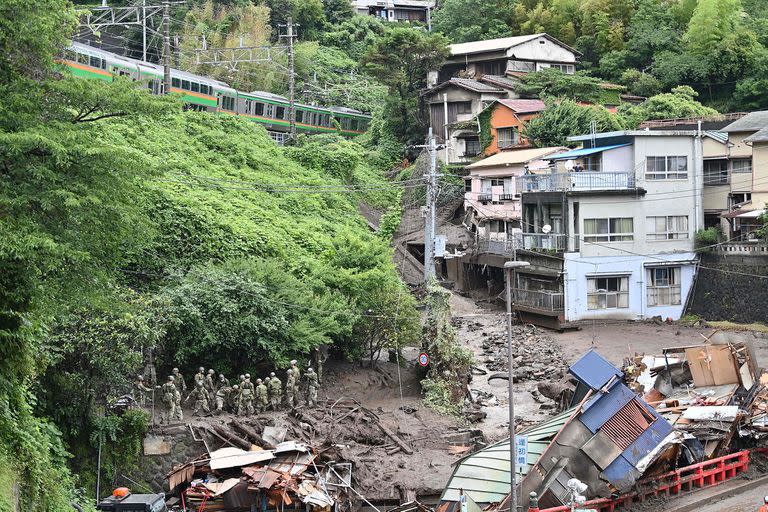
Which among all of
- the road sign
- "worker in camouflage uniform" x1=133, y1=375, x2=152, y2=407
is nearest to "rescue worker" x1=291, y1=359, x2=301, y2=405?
"worker in camouflage uniform" x1=133, y1=375, x2=152, y2=407

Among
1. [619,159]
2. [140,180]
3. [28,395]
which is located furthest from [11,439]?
[619,159]

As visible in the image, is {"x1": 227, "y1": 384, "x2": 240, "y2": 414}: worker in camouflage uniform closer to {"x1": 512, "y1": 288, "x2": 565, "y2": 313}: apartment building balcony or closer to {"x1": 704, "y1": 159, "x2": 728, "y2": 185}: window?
{"x1": 512, "y1": 288, "x2": 565, "y2": 313}: apartment building balcony

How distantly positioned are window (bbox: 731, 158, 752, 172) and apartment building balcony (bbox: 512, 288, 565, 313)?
1055 cm

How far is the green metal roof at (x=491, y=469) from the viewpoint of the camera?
20.6 metres

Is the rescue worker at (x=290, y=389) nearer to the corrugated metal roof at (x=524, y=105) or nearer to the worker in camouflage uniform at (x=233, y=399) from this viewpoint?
the worker in camouflage uniform at (x=233, y=399)

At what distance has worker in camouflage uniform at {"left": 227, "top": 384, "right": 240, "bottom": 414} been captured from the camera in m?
26.3

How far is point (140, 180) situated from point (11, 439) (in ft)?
19.4

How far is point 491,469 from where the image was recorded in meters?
21.2

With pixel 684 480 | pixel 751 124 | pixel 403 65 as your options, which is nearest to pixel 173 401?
pixel 684 480

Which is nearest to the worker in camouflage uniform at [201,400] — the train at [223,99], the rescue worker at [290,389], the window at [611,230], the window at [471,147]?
the rescue worker at [290,389]

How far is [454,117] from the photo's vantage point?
194 ft

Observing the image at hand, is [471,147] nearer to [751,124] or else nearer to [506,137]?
[506,137]

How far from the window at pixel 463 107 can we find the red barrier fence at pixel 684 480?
38404mm

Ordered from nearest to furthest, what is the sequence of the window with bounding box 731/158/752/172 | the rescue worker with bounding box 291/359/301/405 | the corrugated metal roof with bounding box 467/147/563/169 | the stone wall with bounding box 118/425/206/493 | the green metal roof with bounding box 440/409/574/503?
the green metal roof with bounding box 440/409/574/503 → the stone wall with bounding box 118/425/206/493 → the rescue worker with bounding box 291/359/301/405 → the window with bounding box 731/158/752/172 → the corrugated metal roof with bounding box 467/147/563/169
